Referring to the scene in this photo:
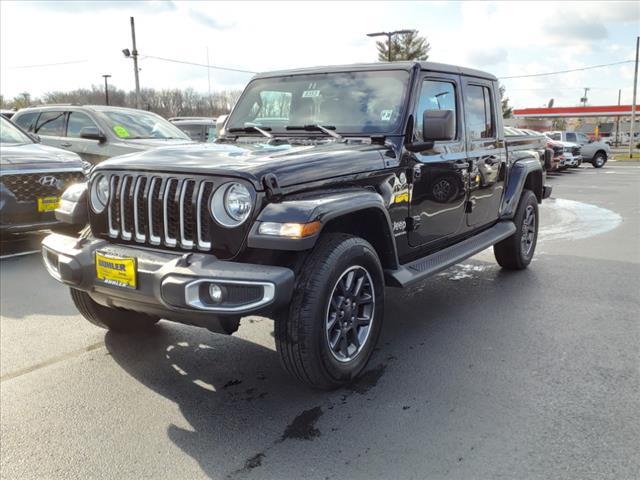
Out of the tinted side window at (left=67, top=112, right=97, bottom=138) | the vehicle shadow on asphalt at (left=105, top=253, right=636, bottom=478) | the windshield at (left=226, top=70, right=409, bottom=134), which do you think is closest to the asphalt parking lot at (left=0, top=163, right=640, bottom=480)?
the vehicle shadow on asphalt at (left=105, top=253, right=636, bottom=478)

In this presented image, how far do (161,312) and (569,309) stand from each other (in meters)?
3.49

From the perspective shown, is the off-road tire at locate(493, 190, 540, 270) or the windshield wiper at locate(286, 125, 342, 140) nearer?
the windshield wiper at locate(286, 125, 342, 140)

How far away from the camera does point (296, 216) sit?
2908mm

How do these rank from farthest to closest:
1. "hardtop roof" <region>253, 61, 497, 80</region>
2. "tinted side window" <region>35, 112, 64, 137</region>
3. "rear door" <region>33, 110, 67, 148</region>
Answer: "tinted side window" <region>35, 112, 64, 137</region>
"rear door" <region>33, 110, 67, 148</region>
"hardtop roof" <region>253, 61, 497, 80</region>

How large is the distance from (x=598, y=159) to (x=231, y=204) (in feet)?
83.8

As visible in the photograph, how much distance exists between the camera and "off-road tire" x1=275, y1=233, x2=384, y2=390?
2994mm

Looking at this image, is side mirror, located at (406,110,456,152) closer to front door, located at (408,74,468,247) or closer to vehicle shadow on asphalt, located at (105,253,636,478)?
front door, located at (408,74,468,247)

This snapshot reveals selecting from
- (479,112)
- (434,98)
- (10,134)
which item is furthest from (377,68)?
(10,134)

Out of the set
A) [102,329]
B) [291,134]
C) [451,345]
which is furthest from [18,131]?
[451,345]

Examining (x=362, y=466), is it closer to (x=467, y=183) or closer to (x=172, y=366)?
(x=172, y=366)

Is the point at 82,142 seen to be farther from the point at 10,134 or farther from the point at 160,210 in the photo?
the point at 160,210

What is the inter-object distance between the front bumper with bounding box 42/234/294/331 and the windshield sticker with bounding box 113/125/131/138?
707cm

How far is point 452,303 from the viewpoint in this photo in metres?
5.12

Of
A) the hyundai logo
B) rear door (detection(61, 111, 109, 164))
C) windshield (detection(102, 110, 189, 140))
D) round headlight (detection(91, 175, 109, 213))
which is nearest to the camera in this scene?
round headlight (detection(91, 175, 109, 213))
